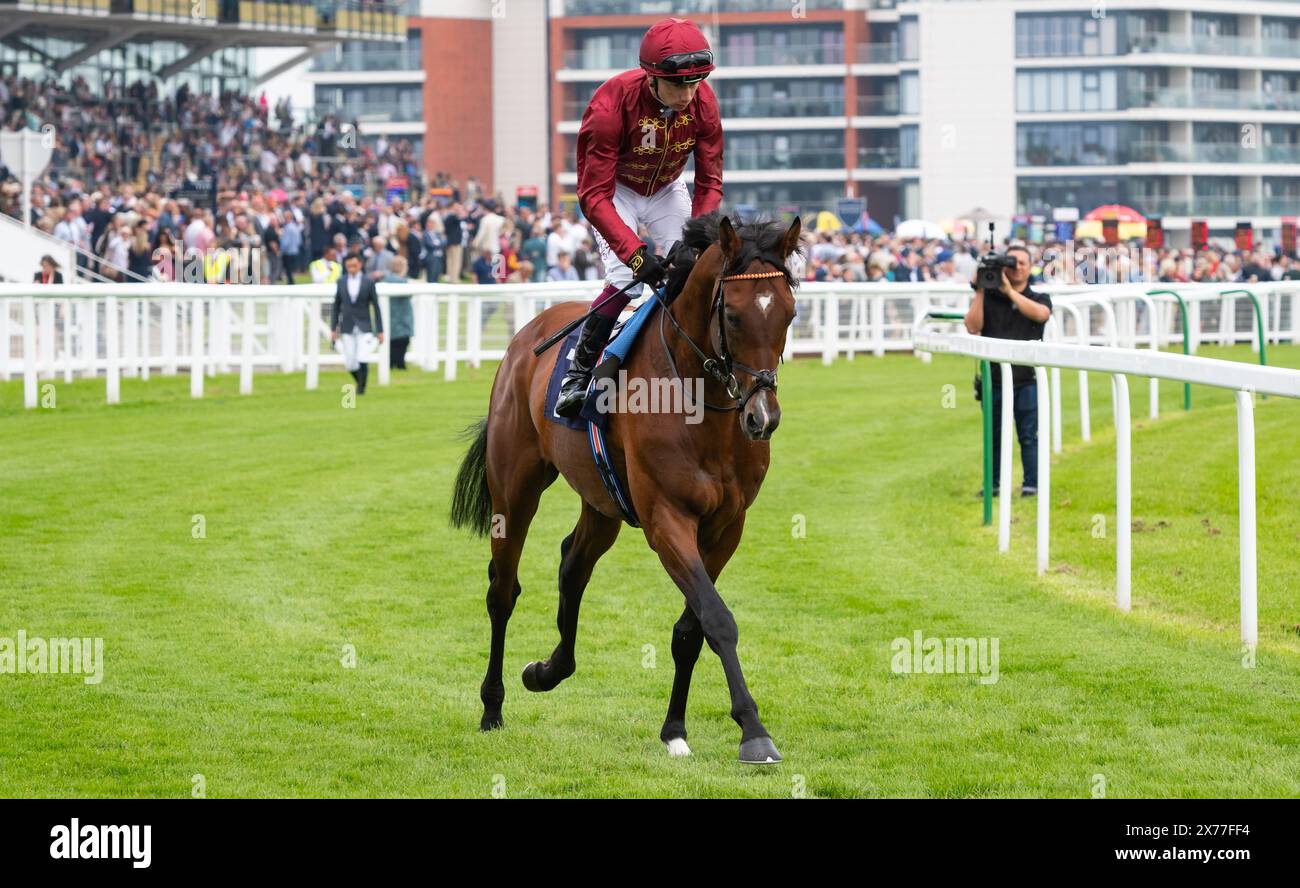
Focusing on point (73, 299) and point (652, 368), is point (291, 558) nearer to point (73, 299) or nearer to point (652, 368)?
point (652, 368)

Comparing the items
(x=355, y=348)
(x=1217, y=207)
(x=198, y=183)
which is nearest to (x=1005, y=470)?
(x=355, y=348)

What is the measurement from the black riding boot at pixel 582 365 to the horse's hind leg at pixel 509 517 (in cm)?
53

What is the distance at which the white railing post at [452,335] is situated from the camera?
2039cm

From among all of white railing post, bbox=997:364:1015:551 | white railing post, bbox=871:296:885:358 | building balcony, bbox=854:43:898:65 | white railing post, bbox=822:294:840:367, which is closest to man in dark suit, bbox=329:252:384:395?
white railing post, bbox=822:294:840:367

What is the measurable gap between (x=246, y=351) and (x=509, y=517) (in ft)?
43.0

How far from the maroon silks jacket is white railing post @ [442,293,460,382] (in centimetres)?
1429

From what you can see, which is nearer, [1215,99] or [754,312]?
[754,312]

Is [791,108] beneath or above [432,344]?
above

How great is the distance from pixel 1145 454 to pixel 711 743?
720cm

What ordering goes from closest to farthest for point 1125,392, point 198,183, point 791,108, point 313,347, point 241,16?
point 1125,392 < point 313,347 < point 198,183 < point 241,16 < point 791,108

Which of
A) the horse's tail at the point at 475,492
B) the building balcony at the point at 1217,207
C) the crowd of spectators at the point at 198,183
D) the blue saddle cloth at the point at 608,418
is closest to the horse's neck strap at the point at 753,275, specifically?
the blue saddle cloth at the point at 608,418

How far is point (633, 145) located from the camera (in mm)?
6102

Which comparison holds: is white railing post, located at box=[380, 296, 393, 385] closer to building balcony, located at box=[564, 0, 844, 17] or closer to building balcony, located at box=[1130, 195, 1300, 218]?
building balcony, located at box=[564, 0, 844, 17]

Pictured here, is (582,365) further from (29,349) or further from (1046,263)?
(1046,263)
